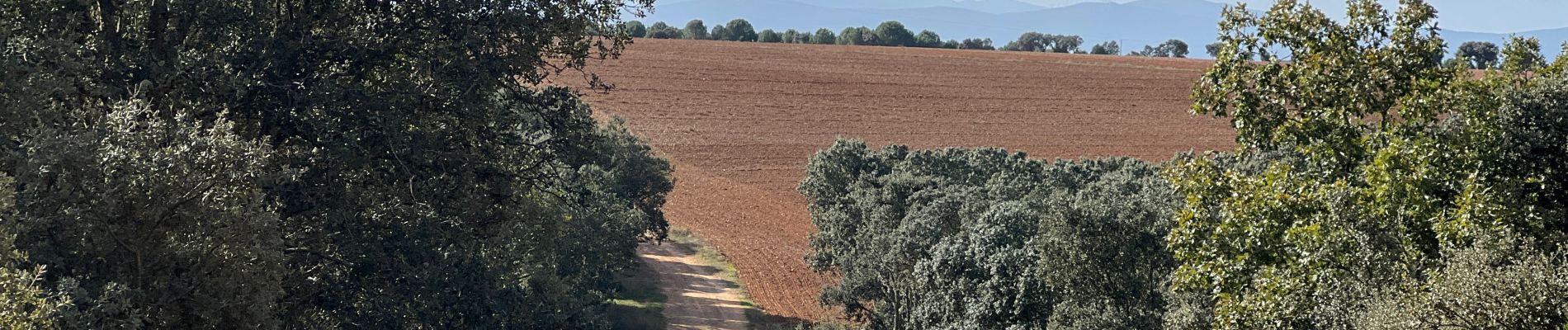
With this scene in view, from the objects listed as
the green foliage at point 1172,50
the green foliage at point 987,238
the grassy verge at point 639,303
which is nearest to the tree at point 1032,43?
the green foliage at point 1172,50

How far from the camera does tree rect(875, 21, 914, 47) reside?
13425 centimetres

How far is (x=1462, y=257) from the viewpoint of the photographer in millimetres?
8766

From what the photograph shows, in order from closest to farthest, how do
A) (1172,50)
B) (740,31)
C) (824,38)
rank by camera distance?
1. (740,31)
2. (824,38)
3. (1172,50)

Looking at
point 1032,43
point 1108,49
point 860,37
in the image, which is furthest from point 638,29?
point 1108,49

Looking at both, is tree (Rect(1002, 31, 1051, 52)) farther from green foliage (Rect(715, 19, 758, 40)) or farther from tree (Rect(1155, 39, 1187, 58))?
green foliage (Rect(715, 19, 758, 40))

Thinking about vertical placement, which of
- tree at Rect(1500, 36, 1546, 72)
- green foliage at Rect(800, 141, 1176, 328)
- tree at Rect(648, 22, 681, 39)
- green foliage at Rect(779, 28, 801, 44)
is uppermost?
tree at Rect(1500, 36, 1546, 72)

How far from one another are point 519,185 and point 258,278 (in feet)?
16.5

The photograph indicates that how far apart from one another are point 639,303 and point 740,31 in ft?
308

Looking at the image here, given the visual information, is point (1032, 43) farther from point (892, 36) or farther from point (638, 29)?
point (638, 29)

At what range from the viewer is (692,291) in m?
41.4

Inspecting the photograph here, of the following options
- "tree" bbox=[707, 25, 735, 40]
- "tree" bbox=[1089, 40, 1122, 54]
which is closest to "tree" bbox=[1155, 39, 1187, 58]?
"tree" bbox=[1089, 40, 1122, 54]

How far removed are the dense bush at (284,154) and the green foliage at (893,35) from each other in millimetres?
120328

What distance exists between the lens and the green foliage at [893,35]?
440 feet

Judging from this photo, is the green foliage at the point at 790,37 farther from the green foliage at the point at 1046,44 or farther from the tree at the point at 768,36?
the green foliage at the point at 1046,44
